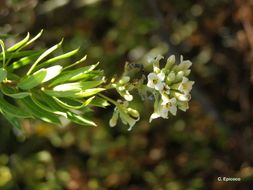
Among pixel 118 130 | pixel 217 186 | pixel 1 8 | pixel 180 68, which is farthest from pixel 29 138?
pixel 180 68

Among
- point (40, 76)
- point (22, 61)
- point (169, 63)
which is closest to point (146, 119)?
point (22, 61)

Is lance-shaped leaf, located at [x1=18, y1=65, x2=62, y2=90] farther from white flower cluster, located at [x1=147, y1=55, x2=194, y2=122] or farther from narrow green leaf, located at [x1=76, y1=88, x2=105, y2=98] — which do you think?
white flower cluster, located at [x1=147, y1=55, x2=194, y2=122]

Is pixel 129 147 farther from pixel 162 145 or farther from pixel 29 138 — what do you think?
pixel 29 138

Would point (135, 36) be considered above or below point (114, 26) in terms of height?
below

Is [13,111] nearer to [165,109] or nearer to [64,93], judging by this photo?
[64,93]

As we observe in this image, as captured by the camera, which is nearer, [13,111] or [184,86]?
[184,86]

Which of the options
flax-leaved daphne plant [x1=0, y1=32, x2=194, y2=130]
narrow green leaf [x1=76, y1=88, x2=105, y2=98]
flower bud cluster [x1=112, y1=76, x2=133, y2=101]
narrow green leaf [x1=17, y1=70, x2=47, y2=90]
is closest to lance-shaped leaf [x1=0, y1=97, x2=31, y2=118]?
flax-leaved daphne plant [x1=0, y1=32, x2=194, y2=130]
